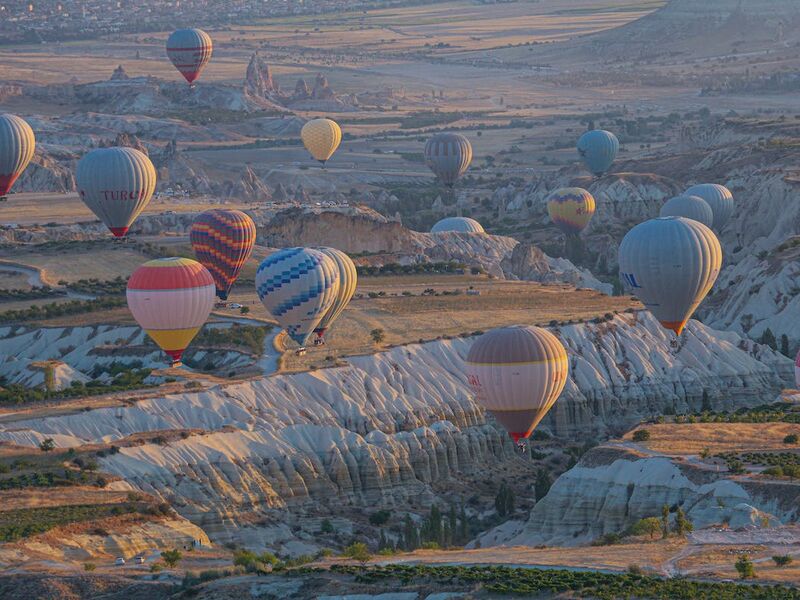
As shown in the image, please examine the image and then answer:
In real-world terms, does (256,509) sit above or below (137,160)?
below

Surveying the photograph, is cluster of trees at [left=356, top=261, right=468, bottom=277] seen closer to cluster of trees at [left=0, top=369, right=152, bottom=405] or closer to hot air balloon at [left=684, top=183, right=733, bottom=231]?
hot air balloon at [left=684, top=183, right=733, bottom=231]

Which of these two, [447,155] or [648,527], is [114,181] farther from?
[648,527]

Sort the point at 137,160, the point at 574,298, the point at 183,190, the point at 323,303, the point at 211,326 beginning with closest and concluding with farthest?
the point at 323,303, the point at 211,326, the point at 574,298, the point at 137,160, the point at 183,190

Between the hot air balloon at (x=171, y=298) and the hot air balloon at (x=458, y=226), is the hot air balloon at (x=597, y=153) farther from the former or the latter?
the hot air balloon at (x=171, y=298)

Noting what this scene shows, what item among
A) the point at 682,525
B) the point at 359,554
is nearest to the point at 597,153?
the point at 682,525

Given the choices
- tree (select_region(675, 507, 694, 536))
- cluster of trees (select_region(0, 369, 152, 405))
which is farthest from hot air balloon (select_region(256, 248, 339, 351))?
tree (select_region(675, 507, 694, 536))

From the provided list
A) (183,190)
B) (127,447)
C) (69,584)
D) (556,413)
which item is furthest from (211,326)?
(183,190)

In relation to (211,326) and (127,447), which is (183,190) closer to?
(211,326)
